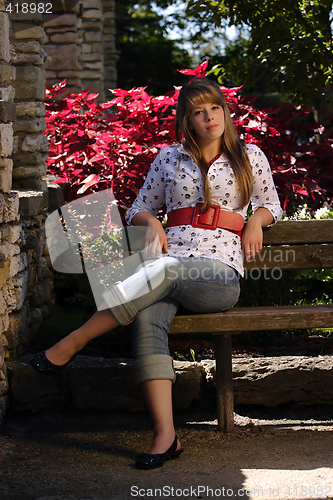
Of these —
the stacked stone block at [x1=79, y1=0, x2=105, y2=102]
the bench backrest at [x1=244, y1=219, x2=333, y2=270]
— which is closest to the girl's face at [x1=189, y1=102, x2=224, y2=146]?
the bench backrest at [x1=244, y1=219, x2=333, y2=270]

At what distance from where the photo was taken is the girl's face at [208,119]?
250 cm

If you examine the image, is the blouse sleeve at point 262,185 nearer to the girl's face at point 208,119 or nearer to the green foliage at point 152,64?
the girl's face at point 208,119

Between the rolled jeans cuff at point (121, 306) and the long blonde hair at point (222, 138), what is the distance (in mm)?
590

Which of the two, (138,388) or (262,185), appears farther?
(138,388)

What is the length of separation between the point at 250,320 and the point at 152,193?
0.82m

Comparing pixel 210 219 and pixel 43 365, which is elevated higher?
pixel 210 219

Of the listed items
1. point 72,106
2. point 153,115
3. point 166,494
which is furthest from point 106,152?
point 166,494

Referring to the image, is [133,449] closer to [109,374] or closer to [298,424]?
[109,374]

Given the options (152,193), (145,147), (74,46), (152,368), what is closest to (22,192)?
(145,147)

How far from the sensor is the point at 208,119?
8.20 ft

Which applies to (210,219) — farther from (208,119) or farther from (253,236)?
(208,119)

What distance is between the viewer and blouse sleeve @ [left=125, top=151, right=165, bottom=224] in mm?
2652

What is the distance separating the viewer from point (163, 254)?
247 centimetres

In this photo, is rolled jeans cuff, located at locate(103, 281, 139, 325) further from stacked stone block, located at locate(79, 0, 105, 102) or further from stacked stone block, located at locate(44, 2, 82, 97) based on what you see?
stacked stone block, located at locate(79, 0, 105, 102)
